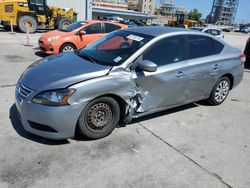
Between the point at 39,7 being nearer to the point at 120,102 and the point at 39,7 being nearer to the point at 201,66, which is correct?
the point at 201,66

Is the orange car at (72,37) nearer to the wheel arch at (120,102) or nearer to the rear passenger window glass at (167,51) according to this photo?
the rear passenger window glass at (167,51)

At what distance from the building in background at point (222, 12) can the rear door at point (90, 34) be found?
424 feet

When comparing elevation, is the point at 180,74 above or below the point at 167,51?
below

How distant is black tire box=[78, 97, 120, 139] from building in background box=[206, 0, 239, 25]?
444 ft

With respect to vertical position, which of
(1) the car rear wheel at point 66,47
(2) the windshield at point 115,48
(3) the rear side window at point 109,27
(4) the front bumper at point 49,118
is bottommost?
(1) the car rear wheel at point 66,47

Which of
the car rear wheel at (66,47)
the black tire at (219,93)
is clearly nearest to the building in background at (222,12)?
the car rear wheel at (66,47)

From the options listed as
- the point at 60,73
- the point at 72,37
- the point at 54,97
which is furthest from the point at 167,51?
the point at 72,37

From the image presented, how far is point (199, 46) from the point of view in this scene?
15.1 ft

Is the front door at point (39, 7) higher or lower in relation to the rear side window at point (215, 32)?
higher

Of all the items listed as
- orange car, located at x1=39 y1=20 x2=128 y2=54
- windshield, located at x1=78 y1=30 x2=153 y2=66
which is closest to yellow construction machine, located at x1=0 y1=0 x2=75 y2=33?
orange car, located at x1=39 y1=20 x2=128 y2=54

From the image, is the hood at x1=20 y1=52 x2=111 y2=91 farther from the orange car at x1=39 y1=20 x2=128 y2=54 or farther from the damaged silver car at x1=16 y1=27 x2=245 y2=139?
the orange car at x1=39 y1=20 x2=128 y2=54

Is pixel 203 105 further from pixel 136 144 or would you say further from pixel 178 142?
pixel 136 144

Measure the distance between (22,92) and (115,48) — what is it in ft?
5.57

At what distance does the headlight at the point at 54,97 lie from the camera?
306 cm
